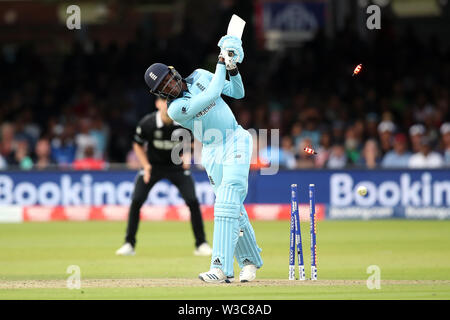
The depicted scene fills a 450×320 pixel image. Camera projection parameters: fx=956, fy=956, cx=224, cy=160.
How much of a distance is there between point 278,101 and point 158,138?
373 inches

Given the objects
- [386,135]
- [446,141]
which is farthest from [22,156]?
[446,141]

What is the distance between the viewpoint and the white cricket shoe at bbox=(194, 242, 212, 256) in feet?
40.5

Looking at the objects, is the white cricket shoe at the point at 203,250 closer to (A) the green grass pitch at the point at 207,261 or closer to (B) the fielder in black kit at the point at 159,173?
(B) the fielder in black kit at the point at 159,173

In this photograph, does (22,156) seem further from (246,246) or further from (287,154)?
(246,246)

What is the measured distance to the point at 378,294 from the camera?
8.20m

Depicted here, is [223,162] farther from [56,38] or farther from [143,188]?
[56,38]

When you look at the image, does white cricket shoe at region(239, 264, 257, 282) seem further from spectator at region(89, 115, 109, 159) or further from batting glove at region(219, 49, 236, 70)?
spectator at region(89, 115, 109, 159)

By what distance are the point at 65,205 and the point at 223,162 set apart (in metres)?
10.1

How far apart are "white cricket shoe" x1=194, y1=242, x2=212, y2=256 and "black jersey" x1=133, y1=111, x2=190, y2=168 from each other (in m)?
1.11

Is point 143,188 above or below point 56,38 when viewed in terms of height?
below

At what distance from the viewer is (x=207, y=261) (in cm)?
1153

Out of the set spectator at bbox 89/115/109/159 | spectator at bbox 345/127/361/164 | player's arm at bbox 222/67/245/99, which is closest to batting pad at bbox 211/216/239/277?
player's arm at bbox 222/67/245/99

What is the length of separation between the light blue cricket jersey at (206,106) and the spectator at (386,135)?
10293mm

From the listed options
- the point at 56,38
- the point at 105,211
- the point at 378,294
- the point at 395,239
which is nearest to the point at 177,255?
the point at 395,239
